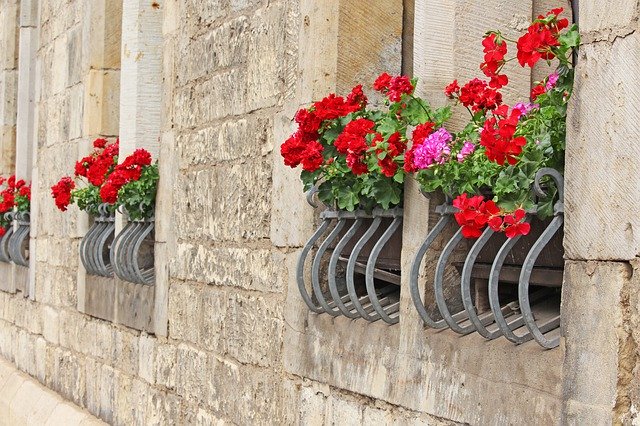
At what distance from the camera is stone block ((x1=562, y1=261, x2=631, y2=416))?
2926mm

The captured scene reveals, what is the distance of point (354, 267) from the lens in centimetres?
433

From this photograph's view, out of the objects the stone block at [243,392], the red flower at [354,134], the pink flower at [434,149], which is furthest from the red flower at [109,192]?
the pink flower at [434,149]

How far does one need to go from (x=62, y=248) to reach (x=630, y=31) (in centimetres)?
569

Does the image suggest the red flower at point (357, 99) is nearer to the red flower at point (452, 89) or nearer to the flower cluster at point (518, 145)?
the red flower at point (452, 89)

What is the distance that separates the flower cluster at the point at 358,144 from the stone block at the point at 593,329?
2.73 feet

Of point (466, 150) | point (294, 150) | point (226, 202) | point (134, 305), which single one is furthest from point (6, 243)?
point (466, 150)

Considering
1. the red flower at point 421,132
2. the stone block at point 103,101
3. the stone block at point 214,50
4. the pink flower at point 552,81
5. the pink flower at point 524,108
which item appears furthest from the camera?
the stone block at point 103,101

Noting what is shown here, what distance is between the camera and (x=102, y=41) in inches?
295

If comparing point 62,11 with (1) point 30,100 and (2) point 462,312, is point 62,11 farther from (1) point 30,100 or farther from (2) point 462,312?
(2) point 462,312

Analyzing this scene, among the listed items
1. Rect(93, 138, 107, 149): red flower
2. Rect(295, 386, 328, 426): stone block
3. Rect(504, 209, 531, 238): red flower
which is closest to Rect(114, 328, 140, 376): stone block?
Rect(93, 138, 107, 149): red flower

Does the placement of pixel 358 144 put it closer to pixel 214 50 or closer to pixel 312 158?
pixel 312 158

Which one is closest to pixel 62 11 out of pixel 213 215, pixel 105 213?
pixel 105 213

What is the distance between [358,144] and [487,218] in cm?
83

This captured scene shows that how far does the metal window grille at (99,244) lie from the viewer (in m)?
7.15
